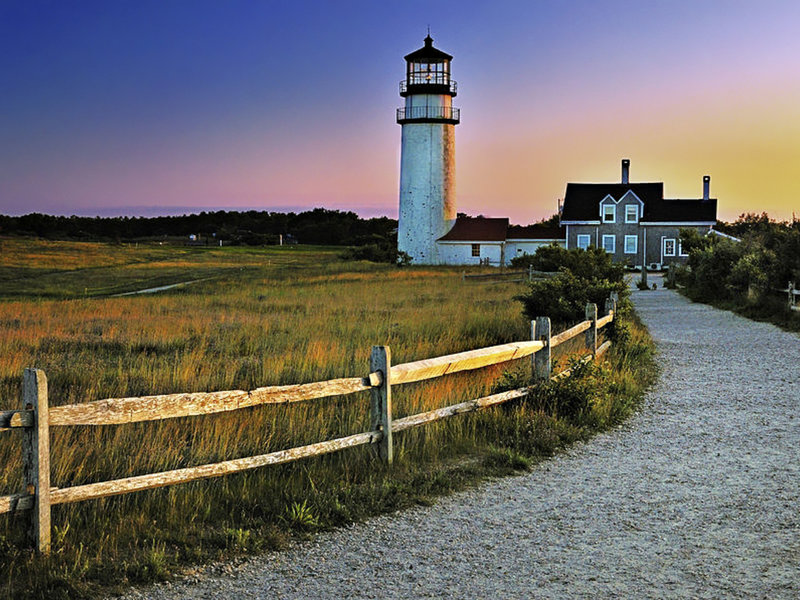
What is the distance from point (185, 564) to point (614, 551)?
2.89 meters

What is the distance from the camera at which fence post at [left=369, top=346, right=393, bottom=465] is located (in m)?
7.74

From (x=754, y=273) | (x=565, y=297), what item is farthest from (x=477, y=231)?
(x=565, y=297)

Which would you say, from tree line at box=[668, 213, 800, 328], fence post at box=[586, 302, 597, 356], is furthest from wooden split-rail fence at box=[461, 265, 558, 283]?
fence post at box=[586, 302, 597, 356]

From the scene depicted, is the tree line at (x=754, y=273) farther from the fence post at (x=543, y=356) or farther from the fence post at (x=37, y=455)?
the fence post at (x=37, y=455)

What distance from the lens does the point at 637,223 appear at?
66125 millimetres

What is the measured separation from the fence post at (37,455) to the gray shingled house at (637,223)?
62.5 m

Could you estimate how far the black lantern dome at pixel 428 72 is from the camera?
186 feet

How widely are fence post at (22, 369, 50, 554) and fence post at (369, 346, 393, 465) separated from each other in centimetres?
304

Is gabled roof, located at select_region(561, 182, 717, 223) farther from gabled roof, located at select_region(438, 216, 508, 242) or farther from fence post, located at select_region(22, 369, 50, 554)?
fence post, located at select_region(22, 369, 50, 554)

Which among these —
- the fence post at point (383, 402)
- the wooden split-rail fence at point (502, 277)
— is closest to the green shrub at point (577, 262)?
the wooden split-rail fence at point (502, 277)

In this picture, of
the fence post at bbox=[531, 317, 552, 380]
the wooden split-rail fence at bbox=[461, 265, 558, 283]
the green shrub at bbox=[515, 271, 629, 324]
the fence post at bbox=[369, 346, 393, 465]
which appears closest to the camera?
the fence post at bbox=[369, 346, 393, 465]

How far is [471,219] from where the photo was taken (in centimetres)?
6825

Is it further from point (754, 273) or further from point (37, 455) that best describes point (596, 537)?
point (754, 273)

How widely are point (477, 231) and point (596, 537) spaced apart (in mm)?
60555
